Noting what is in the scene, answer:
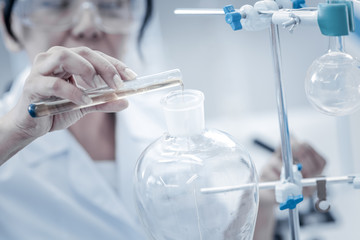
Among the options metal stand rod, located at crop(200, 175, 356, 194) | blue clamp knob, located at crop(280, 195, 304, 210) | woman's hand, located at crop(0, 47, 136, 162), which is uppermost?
woman's hand, located at crop(0, 47, 136, 162)

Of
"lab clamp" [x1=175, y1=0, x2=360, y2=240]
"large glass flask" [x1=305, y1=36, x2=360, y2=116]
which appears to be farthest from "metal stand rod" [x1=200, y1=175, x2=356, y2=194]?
"large glass flask" [x1=305, y1=36, x2=360, y2=116]

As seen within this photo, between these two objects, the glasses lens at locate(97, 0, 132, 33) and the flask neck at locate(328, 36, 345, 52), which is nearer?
the flask neck at locate(328, 36, 345, 52)

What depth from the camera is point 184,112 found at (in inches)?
21.8

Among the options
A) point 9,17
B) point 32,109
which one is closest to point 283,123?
point 32,109

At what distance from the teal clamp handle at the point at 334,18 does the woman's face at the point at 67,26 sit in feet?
2.74

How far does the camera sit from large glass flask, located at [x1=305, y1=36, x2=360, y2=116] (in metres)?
0.50

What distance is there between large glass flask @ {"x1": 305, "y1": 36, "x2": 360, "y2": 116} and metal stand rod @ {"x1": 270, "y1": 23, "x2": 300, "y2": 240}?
57 millimetres

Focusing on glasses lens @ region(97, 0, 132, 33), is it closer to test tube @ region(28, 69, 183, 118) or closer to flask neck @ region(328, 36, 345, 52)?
test tube @ region(28, 69, 183, 118)

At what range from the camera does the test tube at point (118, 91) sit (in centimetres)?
59

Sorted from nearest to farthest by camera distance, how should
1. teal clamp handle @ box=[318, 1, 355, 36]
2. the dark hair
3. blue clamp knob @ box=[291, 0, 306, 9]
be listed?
1. teal clamp handle @ box=[318, 1, 355, 36]
2. blue clamp knob @ box=[291, 0, 306, 9]
3. the dark hair

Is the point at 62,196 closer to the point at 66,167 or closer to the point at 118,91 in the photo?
the point at 66,167

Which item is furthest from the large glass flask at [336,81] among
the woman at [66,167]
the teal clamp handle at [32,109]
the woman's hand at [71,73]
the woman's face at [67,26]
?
the woman's face at [67,26]

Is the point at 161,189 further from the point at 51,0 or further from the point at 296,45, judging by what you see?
the point at 296,45

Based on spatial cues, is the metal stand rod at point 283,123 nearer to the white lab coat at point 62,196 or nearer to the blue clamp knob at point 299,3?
the blue clamp knob at point 299,3
